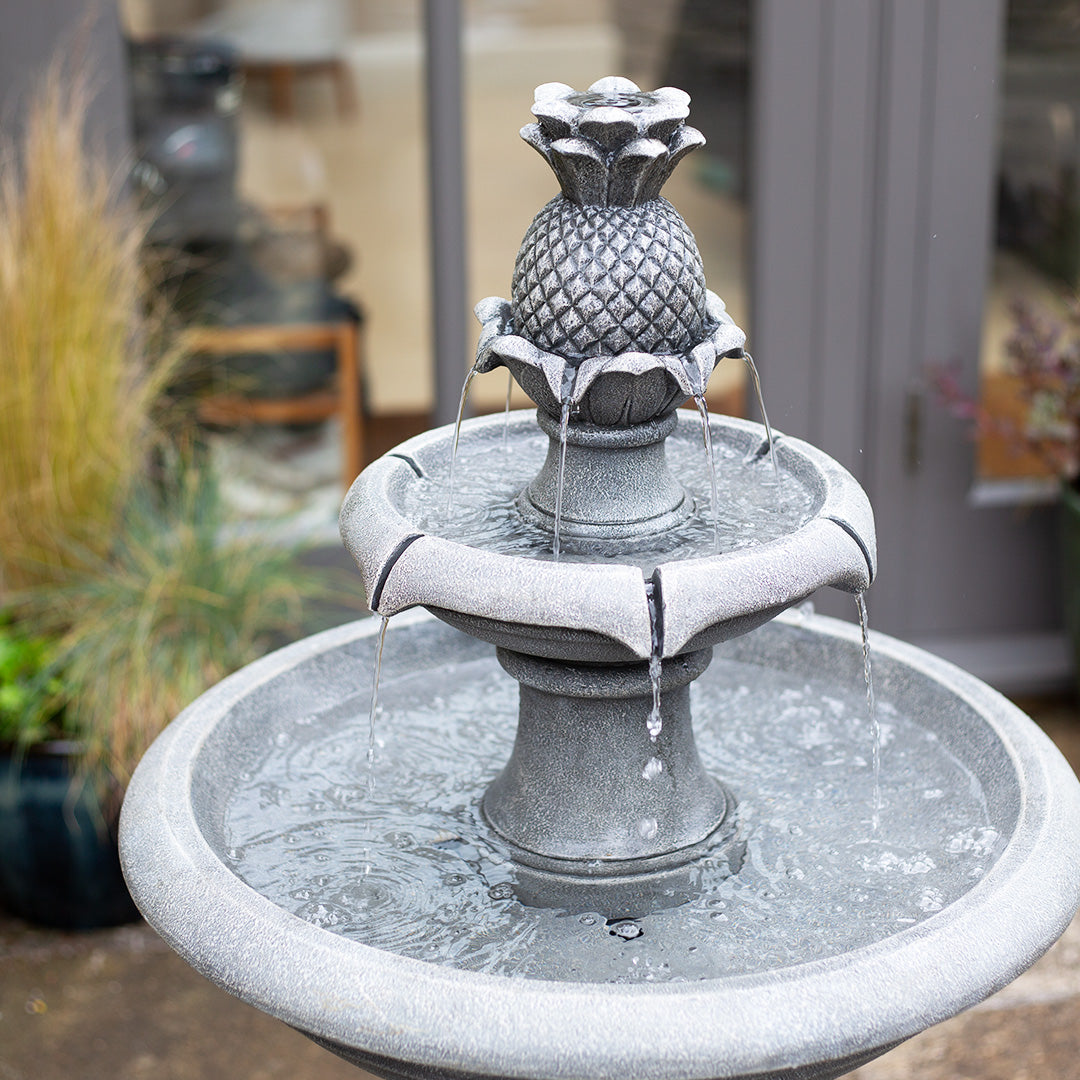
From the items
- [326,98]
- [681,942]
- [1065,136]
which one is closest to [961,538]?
[1065,136]

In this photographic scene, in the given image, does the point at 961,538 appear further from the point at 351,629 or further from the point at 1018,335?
the point at 351,629

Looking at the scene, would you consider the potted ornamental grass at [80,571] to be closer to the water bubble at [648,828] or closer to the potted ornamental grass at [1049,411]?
the water bubble at [648,828]

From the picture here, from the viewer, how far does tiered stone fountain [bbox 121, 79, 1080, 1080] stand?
4.63 ft

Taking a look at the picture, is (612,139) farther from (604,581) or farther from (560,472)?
(604,581)

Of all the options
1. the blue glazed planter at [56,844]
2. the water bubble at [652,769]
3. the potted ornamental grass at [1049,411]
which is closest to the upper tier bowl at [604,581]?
the water bubble at [652,769]

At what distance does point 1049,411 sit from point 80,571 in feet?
8.27

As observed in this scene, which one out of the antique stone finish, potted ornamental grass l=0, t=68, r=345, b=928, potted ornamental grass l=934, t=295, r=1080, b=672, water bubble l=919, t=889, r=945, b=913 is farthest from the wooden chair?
water bubble l=919, t=889, r=945, b=913

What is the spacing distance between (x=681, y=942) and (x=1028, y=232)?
9.80ft

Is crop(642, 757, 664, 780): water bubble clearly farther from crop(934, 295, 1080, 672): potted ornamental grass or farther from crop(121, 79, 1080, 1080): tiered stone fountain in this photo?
crop(934, 295, 1080, 672): potted ornamental grass

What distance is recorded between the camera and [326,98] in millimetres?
3895

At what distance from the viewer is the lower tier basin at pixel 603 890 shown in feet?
4.53

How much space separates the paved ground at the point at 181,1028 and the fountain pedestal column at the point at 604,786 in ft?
4.03

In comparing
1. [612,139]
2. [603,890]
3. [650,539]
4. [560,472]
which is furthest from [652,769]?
[612,139]

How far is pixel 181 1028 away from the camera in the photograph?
3051 millimetres
